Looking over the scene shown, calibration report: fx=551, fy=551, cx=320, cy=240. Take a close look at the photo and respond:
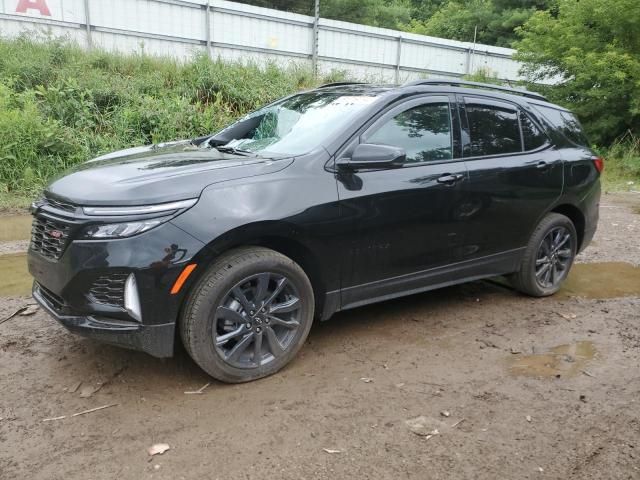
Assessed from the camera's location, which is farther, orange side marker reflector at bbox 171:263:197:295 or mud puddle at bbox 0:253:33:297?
mud puddle at bbox 0:253:33:297

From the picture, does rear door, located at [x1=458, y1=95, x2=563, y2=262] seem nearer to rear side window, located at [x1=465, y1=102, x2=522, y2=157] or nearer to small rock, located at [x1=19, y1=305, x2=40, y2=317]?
rear side window, located at [x1=465, y1=102, x2=522, y2=157]

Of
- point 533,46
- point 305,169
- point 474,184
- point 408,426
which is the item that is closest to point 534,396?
point 408,426

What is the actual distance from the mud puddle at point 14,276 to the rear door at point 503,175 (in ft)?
12.2

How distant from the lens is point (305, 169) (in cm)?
330

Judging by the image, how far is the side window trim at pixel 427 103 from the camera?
11.8 feet

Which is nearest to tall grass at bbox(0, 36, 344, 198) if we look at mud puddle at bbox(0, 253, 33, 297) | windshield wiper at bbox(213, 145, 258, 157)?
mud puddle at bbox(0, 253, 33, 297)

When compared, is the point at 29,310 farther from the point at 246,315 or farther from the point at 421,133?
the point at 421,133

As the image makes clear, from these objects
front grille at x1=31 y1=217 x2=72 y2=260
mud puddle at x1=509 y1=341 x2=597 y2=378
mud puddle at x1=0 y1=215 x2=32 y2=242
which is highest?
front grille at x1=31 y1=217 x2=72 y2=260

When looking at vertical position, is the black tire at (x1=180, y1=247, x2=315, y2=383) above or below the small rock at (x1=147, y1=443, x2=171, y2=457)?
above

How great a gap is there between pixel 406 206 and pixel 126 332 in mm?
1891

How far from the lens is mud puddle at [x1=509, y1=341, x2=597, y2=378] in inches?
138

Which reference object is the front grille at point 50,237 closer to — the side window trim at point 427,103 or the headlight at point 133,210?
the headlight at point 133,210

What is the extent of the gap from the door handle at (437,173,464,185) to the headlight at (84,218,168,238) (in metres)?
2.00

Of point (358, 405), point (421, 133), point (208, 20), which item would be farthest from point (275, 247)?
point (208, 20)
